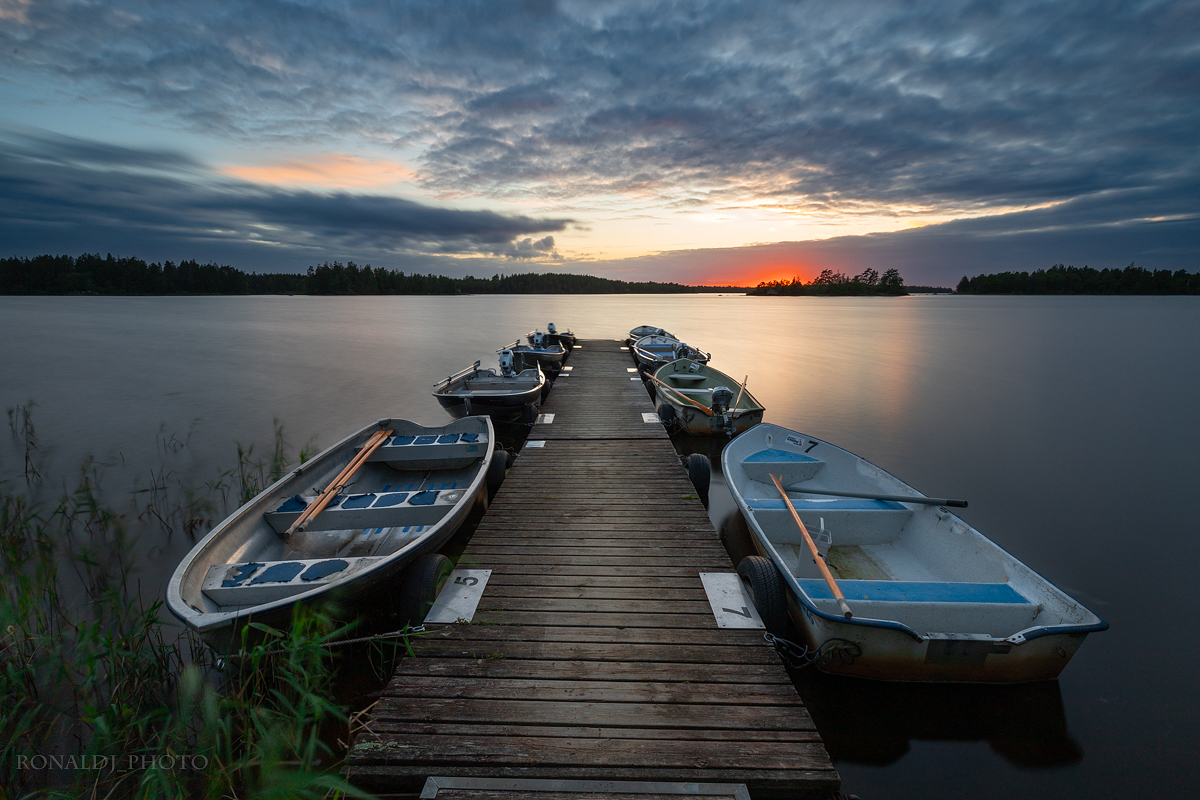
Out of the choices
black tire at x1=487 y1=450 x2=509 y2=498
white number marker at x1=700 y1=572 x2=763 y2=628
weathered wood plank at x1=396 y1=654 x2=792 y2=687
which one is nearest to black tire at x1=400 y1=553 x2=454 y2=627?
weathered wood plank at x1=396 y1=654 x2=792 y2=687

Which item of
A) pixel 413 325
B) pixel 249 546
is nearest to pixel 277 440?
pixel 249 546

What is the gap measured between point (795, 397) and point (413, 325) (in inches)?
1541

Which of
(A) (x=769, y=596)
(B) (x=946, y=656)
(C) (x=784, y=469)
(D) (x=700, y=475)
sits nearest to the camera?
(B) (x=946, y=656)

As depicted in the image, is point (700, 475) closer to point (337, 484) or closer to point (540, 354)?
point (337, 484)

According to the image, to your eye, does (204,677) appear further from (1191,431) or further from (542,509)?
(1191,431)

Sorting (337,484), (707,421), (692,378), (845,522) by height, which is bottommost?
(845,522)

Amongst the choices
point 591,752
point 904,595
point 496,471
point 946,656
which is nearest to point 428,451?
point 496,471

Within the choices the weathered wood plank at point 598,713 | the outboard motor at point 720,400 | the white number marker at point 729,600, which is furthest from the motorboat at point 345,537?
the outboard motor at point 720,400

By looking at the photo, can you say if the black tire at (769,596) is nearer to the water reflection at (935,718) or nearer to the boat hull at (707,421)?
the water reflection at (935,718)

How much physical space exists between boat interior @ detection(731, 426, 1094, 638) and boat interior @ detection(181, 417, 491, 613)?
3.84 metres

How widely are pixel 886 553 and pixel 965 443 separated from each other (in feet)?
32.5

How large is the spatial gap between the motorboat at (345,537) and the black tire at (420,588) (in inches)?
A: 0.4

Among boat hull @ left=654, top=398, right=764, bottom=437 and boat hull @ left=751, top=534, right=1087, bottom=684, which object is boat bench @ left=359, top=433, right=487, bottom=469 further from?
boat hull @ left=751, top=534, right=1087, bottom=684

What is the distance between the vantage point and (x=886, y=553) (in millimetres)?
5691
